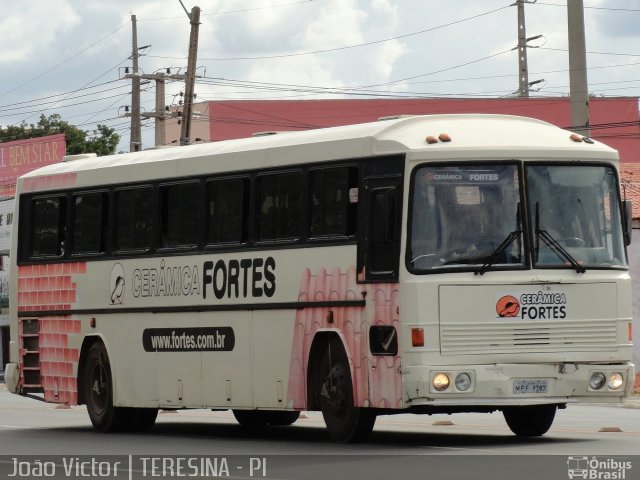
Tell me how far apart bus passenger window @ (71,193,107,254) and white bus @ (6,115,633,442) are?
1142 mm

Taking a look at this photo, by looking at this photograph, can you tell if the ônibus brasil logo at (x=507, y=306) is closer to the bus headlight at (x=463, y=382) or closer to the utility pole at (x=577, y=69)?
the bus headlight at (x=463, y=382)

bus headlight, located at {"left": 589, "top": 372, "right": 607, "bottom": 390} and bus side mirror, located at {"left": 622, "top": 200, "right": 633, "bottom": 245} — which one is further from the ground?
bus side mirror, located at {"left": 622, "top": 200, "right": 633, "bottom": 245}

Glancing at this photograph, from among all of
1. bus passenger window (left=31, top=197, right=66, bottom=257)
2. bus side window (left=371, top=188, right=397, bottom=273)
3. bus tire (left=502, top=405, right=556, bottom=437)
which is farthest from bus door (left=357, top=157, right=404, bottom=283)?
bus passenger window (left=31, top=197, right=66, bottom=257)

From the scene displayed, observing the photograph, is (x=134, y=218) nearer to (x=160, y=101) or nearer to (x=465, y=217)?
(x=465, y=217)

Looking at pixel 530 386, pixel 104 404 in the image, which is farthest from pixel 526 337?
Result: pixel 104 404

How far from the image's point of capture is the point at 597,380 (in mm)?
18141

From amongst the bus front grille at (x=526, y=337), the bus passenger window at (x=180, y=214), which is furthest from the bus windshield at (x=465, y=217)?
the bus passenger window at (x=180, y=214)

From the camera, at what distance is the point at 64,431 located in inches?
910

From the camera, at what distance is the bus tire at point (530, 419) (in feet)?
63.6

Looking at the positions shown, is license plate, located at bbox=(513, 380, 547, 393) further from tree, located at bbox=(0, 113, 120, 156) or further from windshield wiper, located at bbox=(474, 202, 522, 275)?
tree, located at bbox=(0, 113, 120, 156)

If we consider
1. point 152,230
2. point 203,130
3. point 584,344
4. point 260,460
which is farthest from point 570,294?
Answer: point 203,130

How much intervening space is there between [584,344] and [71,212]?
8440 millimetres

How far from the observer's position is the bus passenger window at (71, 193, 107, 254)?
917 inches

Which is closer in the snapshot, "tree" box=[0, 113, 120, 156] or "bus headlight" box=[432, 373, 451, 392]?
"bus headlight" box=[432, 373, 451, 392]
